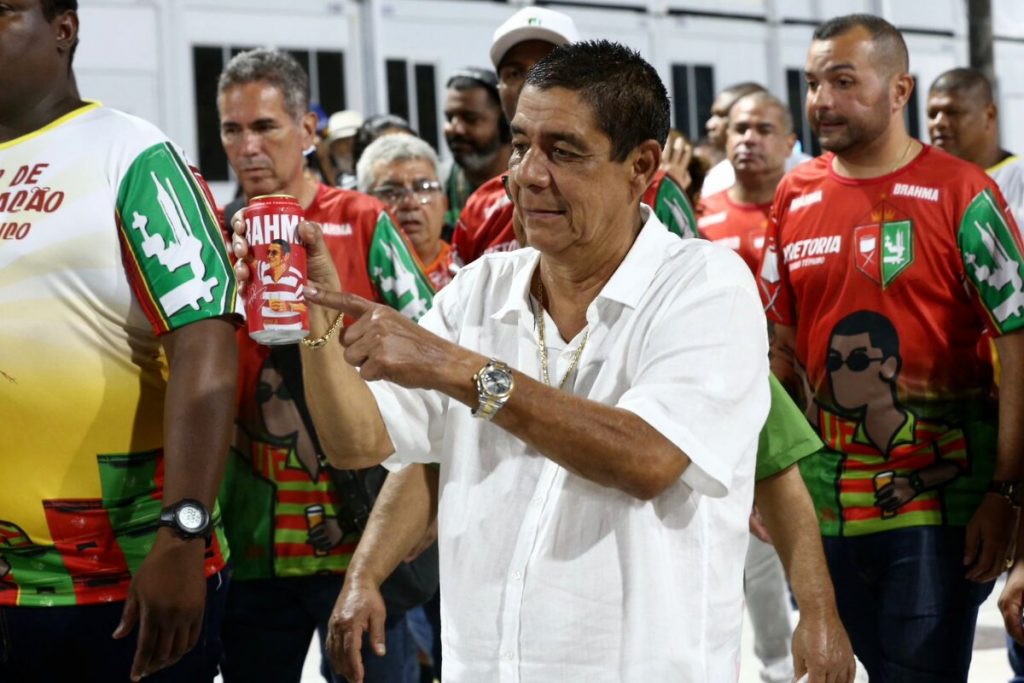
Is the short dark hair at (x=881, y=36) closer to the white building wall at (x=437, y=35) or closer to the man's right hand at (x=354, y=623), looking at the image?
the man's right hand at (x=354, y=623)

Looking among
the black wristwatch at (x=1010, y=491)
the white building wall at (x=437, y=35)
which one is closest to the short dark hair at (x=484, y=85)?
the black wristwatch at (x=1010, y=491)

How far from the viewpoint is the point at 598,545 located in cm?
229

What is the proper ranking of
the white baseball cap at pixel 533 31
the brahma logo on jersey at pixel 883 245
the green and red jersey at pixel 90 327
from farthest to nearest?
1. the white baseball cap at pixel 533 31
2. the brahma logo on jersey at pixel 883 245
3. the green and red jersey at pixel 90 327

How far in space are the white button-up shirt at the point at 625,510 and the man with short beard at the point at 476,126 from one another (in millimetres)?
2852

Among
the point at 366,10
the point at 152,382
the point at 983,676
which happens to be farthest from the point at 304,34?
the point at 152,382

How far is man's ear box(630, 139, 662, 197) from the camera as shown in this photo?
8.11 feet

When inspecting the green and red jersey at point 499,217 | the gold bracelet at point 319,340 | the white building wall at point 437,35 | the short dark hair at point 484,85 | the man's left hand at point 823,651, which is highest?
the white building wall at point 437,35

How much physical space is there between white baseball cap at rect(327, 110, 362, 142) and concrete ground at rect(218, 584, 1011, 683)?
8.98 ft

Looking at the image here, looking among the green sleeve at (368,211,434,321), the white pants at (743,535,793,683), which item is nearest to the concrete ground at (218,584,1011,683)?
the white pants at (743,535,793,683)

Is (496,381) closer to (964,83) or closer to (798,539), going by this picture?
(798,539)

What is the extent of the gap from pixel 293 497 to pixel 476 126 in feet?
6.24

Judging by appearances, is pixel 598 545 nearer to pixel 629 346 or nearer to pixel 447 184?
pixel 629 346

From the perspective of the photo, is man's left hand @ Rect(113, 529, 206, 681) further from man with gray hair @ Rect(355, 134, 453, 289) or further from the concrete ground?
the concrete ground

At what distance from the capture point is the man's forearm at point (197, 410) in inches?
101
